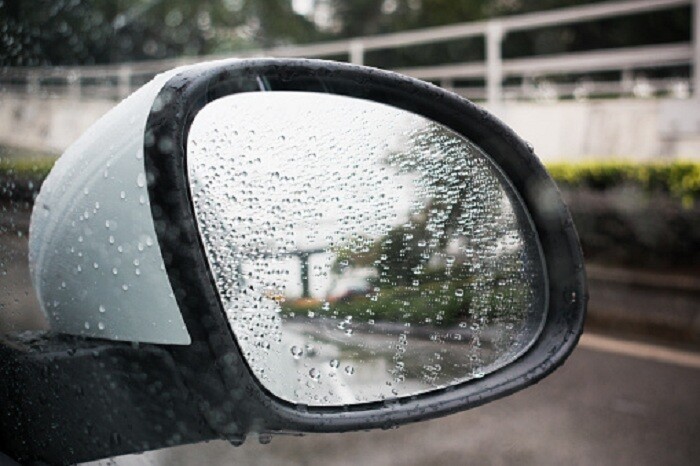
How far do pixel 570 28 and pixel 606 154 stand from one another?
12936 millimetres

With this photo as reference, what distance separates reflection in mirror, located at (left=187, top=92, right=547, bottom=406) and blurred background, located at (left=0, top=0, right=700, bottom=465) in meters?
0.17

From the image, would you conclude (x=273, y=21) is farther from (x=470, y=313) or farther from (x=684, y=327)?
(x=470, y=313)

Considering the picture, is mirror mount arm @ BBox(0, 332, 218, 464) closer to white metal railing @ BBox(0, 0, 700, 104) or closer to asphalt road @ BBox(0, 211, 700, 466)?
white metal railing @ BBox(0, 0, 700, 104)

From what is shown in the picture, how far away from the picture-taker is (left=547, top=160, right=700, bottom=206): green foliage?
26.1ft

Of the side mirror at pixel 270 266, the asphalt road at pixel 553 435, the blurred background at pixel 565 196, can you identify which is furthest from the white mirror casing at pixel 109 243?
the asphalt road at pixel 553 435

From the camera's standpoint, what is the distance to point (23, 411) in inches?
38.7

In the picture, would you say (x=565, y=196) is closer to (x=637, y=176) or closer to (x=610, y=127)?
(x=637, y=176)

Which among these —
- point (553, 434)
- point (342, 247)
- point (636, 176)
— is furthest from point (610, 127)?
point (342, 247)

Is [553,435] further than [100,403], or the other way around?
[553,435]

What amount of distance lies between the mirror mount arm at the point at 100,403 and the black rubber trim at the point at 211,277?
0.03m

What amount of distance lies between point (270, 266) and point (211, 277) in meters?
0.09

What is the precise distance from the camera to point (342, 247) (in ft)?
3.20

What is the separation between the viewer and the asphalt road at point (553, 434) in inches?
149

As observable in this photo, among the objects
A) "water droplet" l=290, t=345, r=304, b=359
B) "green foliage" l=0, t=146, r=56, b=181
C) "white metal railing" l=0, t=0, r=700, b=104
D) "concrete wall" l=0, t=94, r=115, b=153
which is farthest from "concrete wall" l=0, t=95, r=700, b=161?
"water droplet" l=290, t=345, r=304, b=359
